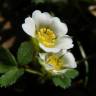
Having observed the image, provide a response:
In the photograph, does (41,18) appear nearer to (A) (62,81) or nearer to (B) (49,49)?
(B) (49,49)

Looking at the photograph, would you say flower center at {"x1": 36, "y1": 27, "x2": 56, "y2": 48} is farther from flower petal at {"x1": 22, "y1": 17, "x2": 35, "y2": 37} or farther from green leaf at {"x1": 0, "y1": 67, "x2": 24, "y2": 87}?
green leaf at {"x1": 0, "y1": 67, "x2": 24, "y2": 87}

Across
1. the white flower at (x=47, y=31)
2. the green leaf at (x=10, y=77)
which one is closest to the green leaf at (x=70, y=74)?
the white flower at (x=47, y=31)

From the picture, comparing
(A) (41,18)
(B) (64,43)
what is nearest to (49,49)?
(B) (64,43)

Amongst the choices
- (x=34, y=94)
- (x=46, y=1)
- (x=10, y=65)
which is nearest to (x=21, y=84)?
(x=34, y=94)

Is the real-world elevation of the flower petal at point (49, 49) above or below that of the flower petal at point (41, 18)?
below

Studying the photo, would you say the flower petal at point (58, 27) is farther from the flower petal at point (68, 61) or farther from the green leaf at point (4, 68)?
the green leaf at point (4, 68)

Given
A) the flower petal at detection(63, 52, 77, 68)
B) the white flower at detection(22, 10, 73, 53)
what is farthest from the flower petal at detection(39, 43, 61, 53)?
the flower petal at detection(63, 52, 77, 68)
